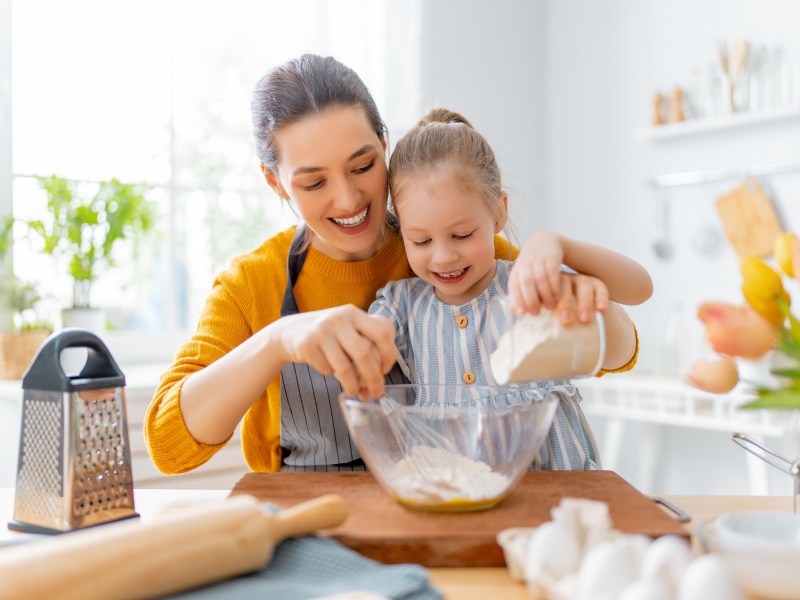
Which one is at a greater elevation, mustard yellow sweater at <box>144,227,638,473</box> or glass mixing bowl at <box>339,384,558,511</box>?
mustard yellow sweater at <box>144,227,638,473</box>

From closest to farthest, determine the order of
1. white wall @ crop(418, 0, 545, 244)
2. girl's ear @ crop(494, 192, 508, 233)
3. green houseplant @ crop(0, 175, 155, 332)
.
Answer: girl's ear @ crop(494, 192, 508, 233)
green houseplant @ crop(0, 175, 155, 332)
white wall @ crop(418, 0, 545, 244)

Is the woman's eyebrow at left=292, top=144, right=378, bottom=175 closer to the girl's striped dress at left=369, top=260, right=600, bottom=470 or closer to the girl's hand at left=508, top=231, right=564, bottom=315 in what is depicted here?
the girl's striped dress at left=369, top=260, right=600, bottom=470

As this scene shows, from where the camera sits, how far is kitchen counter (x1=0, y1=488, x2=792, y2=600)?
814 mm

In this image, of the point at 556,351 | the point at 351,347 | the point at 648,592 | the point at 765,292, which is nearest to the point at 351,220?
the point at 351,347

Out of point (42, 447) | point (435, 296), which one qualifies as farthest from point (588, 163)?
point (42, 447)

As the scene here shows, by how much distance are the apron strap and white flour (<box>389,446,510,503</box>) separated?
0.57m

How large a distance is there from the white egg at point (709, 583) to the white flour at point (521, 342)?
1.27 feet

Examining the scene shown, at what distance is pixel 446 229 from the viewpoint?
139 centimetres

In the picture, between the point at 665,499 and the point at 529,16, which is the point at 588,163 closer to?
the point at 529,16

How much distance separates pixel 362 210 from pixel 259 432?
468mm

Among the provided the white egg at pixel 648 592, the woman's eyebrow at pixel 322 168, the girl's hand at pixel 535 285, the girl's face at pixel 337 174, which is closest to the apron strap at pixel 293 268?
the girl's face at pixel 337 174

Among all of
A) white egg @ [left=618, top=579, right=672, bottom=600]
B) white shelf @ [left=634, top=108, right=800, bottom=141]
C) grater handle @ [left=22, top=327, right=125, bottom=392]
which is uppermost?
white shelf @ [left=634, top=108, right=800, bottom=141]

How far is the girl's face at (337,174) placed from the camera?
1.42m

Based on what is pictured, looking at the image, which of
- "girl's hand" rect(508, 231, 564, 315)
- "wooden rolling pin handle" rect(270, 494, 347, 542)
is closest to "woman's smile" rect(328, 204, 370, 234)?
"girl's hand" rect(508, 231, 564, 315)
